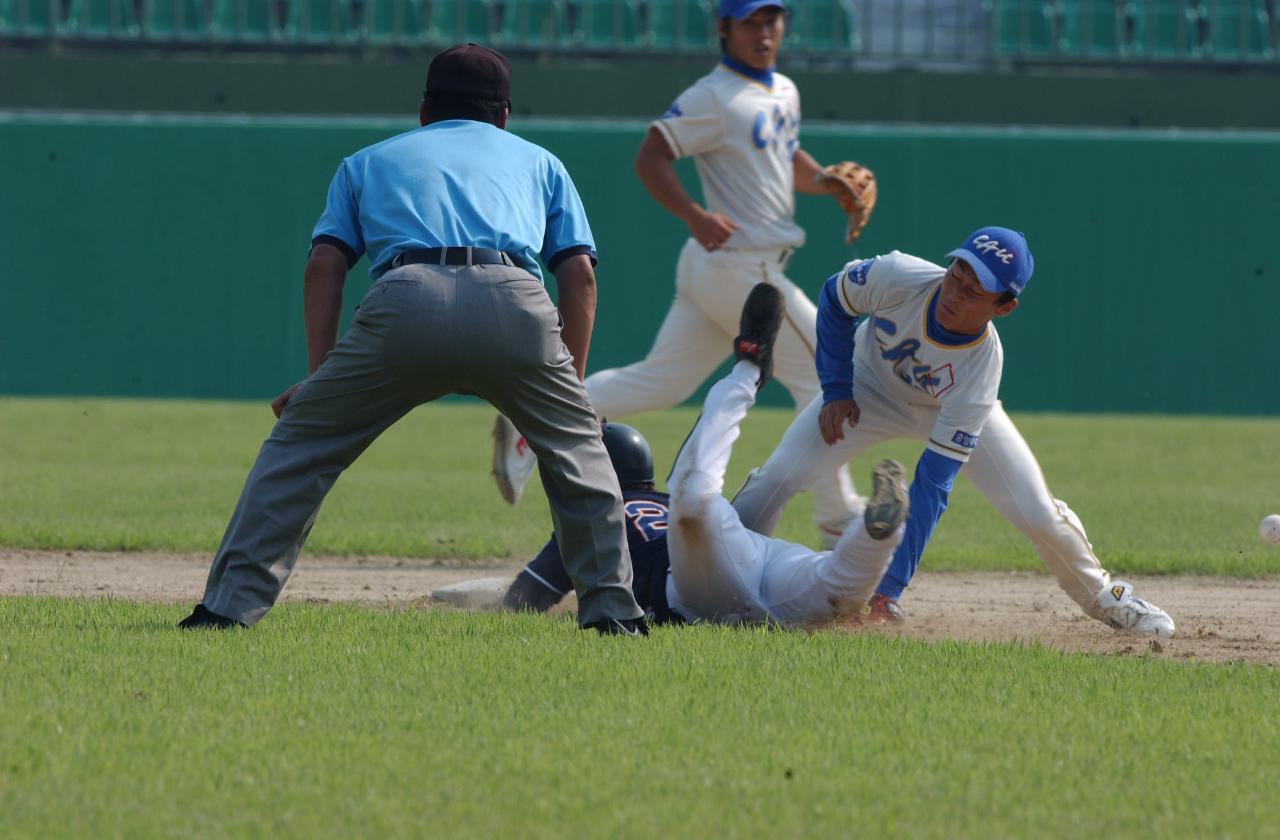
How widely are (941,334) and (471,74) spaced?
1788 mm

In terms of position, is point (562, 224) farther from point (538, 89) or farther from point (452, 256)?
point (538, 89)

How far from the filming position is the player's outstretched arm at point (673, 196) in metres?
7.92

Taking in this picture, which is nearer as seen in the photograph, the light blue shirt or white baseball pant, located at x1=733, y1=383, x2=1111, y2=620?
the light blue shirt

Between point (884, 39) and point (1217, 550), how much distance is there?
46.9ft

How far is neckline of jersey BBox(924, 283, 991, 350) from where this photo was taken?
5.48m

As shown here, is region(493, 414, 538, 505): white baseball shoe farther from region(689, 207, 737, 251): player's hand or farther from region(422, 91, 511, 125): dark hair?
region(422, 91, 511, 125): dark hair

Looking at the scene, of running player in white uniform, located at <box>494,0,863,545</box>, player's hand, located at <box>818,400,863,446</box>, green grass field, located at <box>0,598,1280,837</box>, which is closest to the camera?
green grass field, located at <box>0,598,1280,837</box>

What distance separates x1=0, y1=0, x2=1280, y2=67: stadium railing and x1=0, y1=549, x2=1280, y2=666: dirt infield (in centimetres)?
1351

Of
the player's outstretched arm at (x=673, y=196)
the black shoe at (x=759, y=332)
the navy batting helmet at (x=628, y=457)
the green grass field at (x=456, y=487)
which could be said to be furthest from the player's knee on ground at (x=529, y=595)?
the player's outstretched arm at (x=673, y=196)

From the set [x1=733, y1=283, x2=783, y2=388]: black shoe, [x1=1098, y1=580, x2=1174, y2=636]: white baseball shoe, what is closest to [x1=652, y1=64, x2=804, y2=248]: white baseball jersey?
[x1=733, y1=283, x2=783, y2=388]: black shoe

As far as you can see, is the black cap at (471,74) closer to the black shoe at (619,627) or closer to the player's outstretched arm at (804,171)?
the black shoe at (619,627)

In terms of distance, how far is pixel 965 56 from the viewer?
20.1 m

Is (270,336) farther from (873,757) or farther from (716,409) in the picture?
(873,757)

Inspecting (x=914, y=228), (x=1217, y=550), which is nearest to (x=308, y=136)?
(x=914, y=228)
